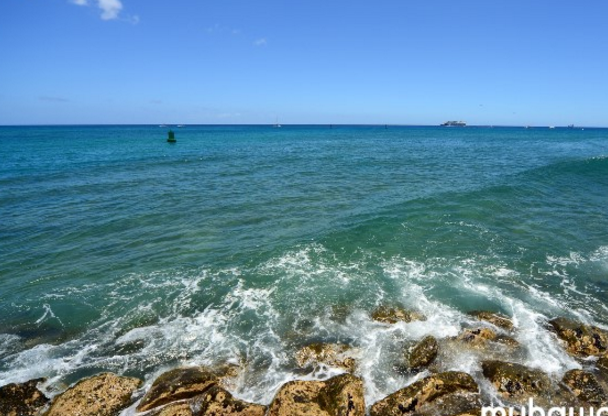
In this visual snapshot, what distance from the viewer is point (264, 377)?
1098 centimetres

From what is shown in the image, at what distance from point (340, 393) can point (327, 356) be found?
7.29 feet

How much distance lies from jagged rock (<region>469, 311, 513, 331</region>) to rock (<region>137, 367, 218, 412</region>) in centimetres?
1049

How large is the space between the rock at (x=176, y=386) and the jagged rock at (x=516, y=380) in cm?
865

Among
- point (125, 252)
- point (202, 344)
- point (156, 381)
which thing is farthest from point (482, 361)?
point (125, 252)

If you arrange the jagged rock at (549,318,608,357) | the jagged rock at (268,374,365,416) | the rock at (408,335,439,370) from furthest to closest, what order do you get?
1. the jagged rock at (549,318,608,357)
2. the rock at (408,335,439,370)
3. the jagged rock at (268,374,365,416)

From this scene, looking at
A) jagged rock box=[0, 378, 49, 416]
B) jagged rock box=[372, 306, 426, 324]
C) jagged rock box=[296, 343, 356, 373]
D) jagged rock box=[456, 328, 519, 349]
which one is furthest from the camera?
jagged rock box=[372, 306, 426, 324]

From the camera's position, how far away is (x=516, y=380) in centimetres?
1022

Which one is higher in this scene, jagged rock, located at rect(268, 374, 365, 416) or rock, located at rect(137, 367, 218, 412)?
jagged rock, located at rect(268, 374, 365, 416)

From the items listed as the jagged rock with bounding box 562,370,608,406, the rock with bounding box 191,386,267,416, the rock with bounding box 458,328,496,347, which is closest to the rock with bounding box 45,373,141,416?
the rock with bounding box 191,386,267,416

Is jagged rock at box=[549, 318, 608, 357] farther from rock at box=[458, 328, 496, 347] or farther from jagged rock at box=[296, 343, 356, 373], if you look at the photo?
jagged rock at box=[296, 343, 356, 373]

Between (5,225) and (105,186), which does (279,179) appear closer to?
(105,186)

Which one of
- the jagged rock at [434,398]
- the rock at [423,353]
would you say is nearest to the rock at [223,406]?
the jagged rock at [434,398]

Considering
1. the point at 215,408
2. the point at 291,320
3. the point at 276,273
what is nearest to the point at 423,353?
the point at 291,320

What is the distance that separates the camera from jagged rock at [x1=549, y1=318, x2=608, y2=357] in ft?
38.0
